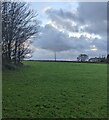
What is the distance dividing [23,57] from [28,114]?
33.3 m

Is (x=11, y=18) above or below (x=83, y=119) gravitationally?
above

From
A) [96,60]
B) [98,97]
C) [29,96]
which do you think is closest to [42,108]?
[29,96]

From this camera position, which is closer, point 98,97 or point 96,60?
point 98,97

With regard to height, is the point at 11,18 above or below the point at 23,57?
above

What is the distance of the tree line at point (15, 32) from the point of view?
32.1 meters

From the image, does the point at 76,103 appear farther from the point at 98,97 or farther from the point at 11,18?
the point at 11,18

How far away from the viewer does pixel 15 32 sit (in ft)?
115

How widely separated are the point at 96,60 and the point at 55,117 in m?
62.4

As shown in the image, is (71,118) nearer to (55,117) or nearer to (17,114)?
(55,117)

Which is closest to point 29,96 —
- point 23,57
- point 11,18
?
point 11,18

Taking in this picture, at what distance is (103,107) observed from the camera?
973 centimetres

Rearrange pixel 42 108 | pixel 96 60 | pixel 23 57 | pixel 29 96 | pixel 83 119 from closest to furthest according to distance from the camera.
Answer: pixel 83 119 → pixel 42 108 → pixel 29 96 → pixel 23 57 → pixel 96 60

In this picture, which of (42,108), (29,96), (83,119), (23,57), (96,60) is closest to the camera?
(83,119)

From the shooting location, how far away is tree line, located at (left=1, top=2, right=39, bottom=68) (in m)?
32.1
